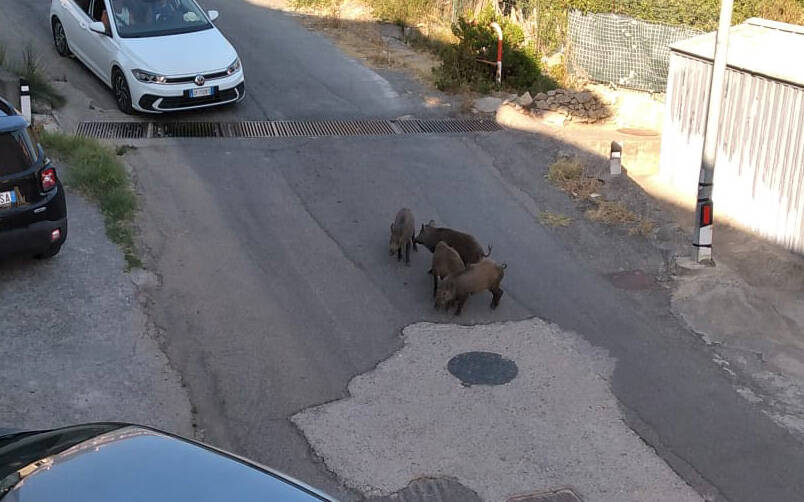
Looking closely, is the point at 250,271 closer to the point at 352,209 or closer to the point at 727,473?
the point at 352,209

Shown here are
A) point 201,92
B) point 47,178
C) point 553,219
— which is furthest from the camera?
point 201,92

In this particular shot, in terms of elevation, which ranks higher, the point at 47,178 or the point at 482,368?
the point at 47,178

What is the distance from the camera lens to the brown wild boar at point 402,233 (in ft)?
35.9

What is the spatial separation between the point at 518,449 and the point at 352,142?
26.4 feet

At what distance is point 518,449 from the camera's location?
7.66m

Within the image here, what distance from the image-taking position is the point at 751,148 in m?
11.8

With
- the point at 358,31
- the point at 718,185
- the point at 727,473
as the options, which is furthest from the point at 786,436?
the point at 358,31

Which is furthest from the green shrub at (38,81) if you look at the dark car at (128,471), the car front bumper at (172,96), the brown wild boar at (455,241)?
the dark car at (128,471)

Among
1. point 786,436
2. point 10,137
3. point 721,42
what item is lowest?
point 786,436

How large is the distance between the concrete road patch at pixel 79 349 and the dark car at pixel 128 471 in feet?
9.17

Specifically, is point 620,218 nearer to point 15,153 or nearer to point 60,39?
point 15,153

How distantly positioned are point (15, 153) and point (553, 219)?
665 cm

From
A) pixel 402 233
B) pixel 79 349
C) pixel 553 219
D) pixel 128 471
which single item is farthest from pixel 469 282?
pixel 128 471

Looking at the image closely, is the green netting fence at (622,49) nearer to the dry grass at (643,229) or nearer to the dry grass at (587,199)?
the dry grass at (587,199)
